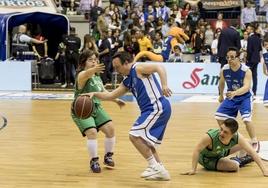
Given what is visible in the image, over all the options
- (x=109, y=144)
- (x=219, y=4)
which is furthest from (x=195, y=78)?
(x=109, y=144)

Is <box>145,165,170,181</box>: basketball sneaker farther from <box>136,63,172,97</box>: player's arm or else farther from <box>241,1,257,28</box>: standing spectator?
<box>241,1,257,28</box>: standing spectator

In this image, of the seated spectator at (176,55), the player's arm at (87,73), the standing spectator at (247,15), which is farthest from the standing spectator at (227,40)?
the player's arm at (87,73)

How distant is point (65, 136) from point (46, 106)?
15.2 feet

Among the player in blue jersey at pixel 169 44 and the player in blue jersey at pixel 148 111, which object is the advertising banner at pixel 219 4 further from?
the player in blue jersey at pixel 148 111

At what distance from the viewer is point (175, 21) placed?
22.1 metres

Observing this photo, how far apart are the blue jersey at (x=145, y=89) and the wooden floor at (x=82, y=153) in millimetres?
872

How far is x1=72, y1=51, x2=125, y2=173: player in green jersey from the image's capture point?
799cm

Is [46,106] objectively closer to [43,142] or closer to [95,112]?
[43,142]

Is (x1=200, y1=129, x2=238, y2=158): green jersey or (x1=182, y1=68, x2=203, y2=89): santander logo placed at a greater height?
(x1=200, y1=129, x2=238, y2=158): green jersey

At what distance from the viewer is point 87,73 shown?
788 centimetres

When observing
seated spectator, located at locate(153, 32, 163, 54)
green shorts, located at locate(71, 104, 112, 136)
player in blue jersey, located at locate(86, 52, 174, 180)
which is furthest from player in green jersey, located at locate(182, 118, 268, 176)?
seated spectator, located at locate(153, 32, 163, 54)

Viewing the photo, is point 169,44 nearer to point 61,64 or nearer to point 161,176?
point 61,64

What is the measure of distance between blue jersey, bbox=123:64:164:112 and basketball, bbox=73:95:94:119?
20.4 inches

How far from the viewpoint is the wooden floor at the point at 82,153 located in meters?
7.45
